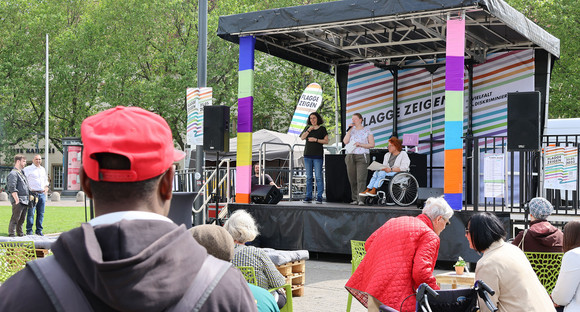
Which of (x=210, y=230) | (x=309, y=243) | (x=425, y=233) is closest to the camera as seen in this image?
(x=210, y=230)

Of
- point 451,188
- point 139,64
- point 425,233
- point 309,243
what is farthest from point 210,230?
point 139,64

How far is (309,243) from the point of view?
11273 millimetres

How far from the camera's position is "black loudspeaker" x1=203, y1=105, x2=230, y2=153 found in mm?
11617

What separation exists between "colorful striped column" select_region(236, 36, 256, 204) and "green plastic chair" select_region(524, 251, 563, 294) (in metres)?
6.37

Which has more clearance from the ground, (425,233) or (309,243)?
(425,233)

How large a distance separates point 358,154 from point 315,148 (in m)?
0.85

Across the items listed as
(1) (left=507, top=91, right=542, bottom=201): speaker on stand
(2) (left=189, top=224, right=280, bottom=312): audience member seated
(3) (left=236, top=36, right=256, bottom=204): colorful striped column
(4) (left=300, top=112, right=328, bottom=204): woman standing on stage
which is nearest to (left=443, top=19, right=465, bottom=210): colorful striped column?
(1) (left=507, top=91, right=542, bottom=201): speaker on stand

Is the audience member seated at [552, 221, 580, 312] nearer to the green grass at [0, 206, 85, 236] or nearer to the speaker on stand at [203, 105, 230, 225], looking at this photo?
the speaker on stand at [203, 105, 230, 225]

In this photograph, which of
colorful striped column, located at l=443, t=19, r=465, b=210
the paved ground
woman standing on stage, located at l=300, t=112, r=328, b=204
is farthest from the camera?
woman standing on stage, located at l=300, t=112, r=328, b=204

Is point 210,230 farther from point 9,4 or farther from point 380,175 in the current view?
point 9,4

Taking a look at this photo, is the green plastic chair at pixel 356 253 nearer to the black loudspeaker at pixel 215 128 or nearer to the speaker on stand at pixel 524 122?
the speaker on stand at pixel 524 122

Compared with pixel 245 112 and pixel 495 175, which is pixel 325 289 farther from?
pixel 245 112

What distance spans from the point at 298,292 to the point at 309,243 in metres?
3.02

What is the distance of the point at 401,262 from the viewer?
15.0 feet
